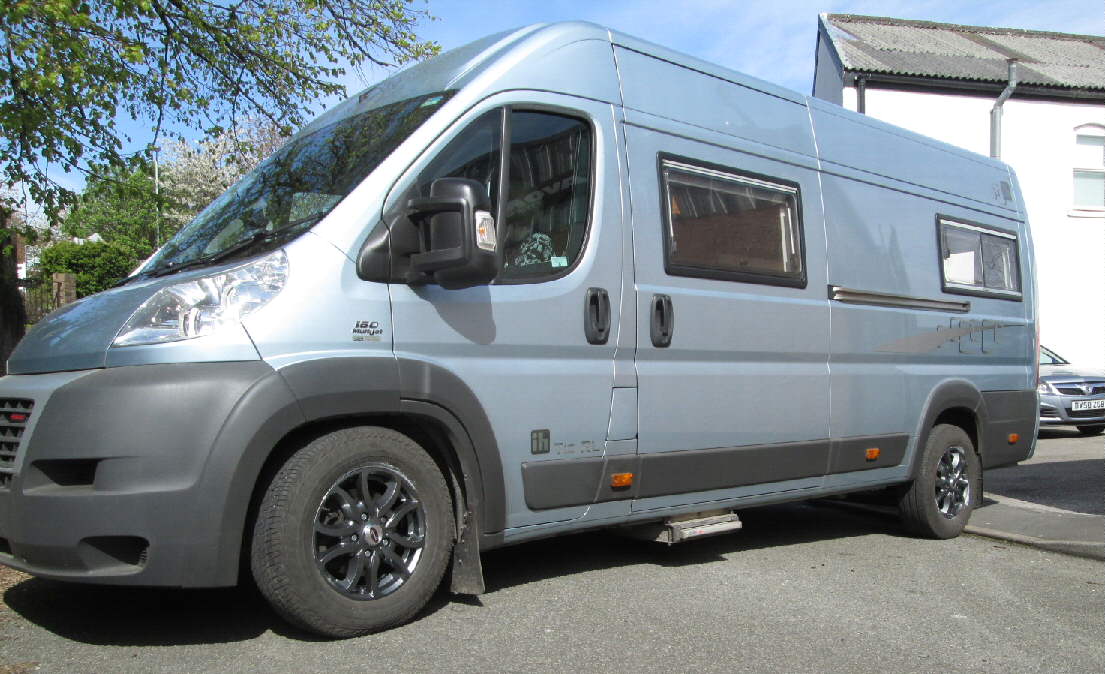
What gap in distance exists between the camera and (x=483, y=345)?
13.3 ft

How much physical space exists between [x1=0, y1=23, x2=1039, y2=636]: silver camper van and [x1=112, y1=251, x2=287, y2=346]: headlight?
10mm

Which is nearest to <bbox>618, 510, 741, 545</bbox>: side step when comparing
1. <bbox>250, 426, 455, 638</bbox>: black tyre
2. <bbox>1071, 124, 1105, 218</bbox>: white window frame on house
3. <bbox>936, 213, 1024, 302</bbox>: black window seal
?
<bbox>250, 426, 455, 638</bbox>: black tyre

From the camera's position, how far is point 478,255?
373cm

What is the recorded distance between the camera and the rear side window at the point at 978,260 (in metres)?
6.73

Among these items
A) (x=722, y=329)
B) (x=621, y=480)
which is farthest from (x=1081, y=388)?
(x=621, y=480)

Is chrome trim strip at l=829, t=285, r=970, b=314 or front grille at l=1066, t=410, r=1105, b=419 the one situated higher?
chrome trim strip at l=829, t=285, r=970, b=314

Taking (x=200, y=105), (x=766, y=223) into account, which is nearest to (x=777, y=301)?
(x=766, y=223)

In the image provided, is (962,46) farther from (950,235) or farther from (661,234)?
(661,234)

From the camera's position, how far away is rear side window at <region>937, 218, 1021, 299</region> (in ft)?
22.1

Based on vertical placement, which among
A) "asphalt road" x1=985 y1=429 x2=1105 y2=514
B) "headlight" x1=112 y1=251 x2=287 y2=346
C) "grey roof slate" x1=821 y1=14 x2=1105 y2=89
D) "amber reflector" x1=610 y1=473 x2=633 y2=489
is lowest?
"asphalt road" x1=985 y1=429 x2=1105 y2=514

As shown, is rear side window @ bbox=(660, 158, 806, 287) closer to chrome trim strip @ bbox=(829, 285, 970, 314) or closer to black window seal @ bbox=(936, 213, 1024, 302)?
chrome trim strip @ bbox=(829, 285, 970, 314)

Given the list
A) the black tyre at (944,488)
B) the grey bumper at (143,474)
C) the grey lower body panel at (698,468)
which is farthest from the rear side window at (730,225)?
the grey bumper at (143,474)

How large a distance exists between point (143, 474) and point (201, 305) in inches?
24.6

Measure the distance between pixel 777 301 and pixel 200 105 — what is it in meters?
7.02
